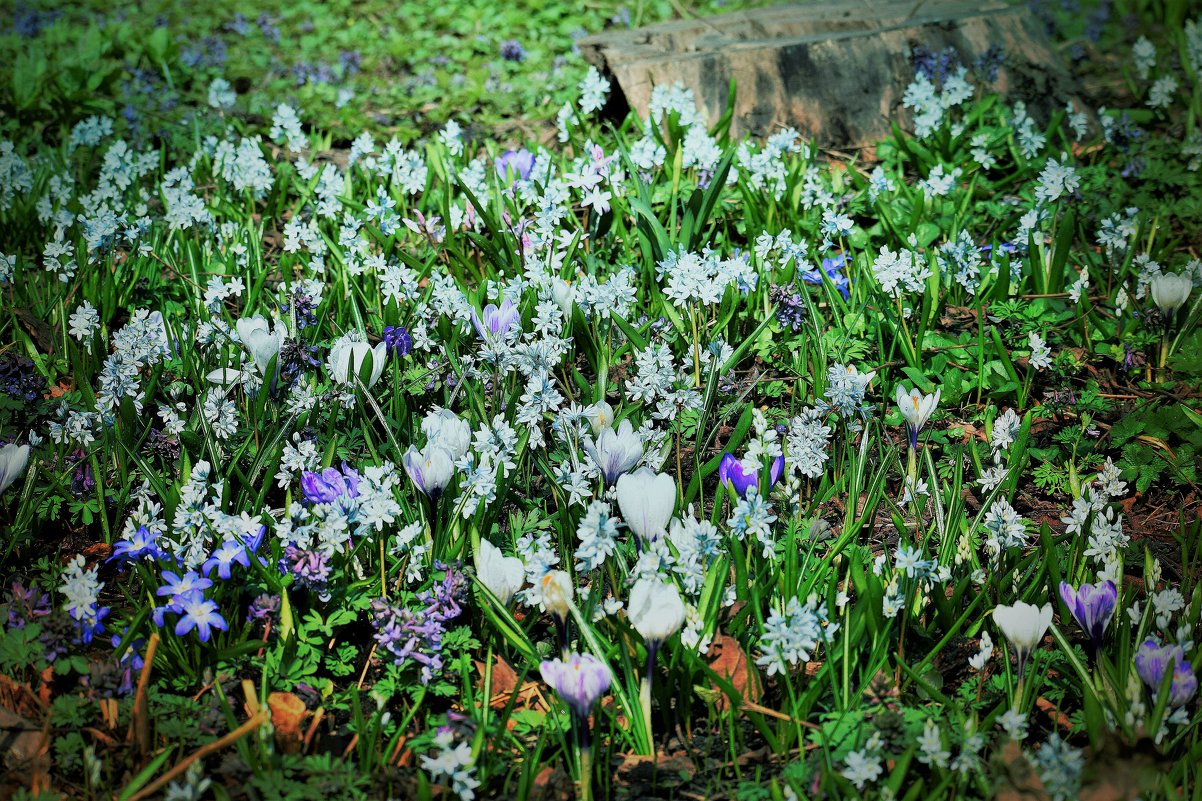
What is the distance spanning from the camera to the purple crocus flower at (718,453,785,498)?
7.10 ft

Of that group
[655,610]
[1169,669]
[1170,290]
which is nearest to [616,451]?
[655,610]

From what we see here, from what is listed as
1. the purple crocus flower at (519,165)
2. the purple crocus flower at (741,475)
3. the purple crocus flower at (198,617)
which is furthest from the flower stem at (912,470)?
the purple crocus flower at (519,165)

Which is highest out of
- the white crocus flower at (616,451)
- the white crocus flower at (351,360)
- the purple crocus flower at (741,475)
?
the white crocus flower at (351,360)

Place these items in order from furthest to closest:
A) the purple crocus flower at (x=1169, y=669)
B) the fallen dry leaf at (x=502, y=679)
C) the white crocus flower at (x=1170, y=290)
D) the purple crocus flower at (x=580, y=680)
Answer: the white crocus flower at (x=1170, y=290) → the fallen dry leaf at (x=502, y=679) → the purple crocus flower at (x=1169, y=669) → the purple crocus flower at (x=580, y=680)

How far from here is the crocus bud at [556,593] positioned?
66.3 inches

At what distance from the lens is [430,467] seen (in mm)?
1961

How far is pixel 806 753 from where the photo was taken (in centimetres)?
178

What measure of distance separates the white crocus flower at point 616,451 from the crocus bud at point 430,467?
30 cm

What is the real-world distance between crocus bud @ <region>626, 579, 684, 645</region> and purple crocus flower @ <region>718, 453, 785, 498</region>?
56 centimetres

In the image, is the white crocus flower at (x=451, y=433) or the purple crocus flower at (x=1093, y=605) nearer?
the purple crocus flower at (x=1093, y=605)

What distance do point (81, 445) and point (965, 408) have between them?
224 centimetres

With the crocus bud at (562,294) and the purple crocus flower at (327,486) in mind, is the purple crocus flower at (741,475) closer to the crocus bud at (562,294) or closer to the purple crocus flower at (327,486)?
the crocus bud at (562,294)

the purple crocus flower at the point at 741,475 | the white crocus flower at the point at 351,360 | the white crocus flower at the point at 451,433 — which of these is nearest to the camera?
the white crocus flower at the point at 451,433

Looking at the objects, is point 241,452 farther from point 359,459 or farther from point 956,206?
point 956,206
